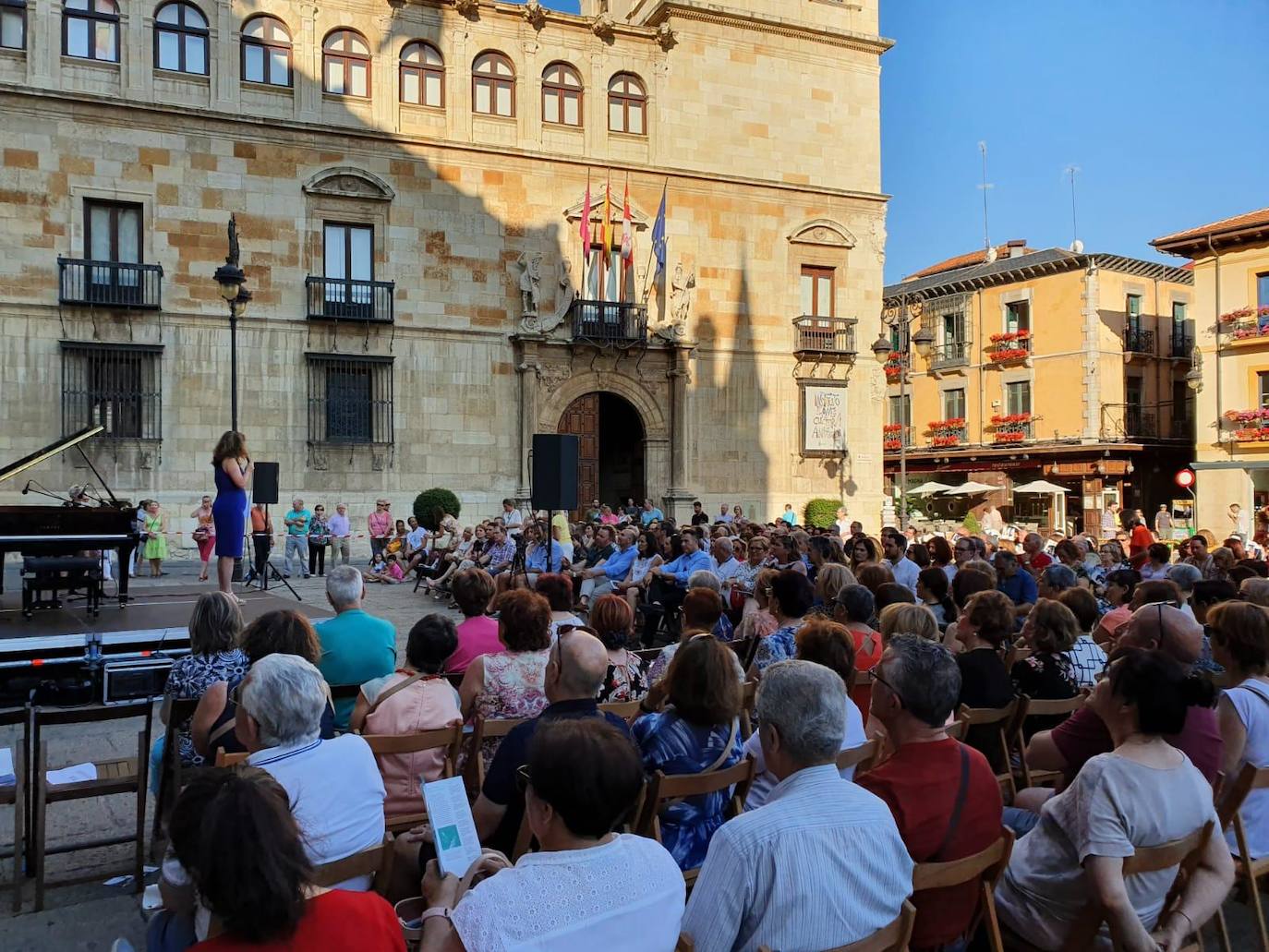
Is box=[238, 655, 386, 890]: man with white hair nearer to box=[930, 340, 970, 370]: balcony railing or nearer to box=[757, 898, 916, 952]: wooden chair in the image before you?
box=[757, 898, 916, 952]: wooden chair

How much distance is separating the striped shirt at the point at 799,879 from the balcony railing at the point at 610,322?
65.6 feet

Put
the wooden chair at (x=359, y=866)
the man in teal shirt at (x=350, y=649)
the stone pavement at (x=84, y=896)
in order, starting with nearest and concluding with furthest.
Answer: the wooden chair at (x=359, y=866), the stone pavement at (x=84, y=896), the man in teal shirt at (x=350, y=649)

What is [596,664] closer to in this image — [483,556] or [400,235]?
[483,556]

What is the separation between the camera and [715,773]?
10.5 feet

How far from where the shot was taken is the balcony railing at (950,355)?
36.4 meters

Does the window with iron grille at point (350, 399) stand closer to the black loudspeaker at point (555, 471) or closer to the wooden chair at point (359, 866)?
the black loudspeaker at point (555, 471)

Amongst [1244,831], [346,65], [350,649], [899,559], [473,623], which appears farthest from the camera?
[346,65]

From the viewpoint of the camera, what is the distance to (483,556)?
1411 centimetres

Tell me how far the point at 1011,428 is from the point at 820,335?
13.8 m

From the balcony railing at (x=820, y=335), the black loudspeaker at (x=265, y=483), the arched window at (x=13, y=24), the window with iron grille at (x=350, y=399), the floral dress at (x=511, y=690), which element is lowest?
the floral dress at (x=511, y=690)

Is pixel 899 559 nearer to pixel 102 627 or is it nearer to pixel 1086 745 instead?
pixel 1086 745

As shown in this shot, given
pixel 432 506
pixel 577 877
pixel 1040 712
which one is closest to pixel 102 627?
pixel 1040 712

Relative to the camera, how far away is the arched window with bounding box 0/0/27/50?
18.0 metres

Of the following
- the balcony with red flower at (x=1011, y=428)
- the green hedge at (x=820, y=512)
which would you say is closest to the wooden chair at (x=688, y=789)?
the green hedge at (x=820, y=512)
